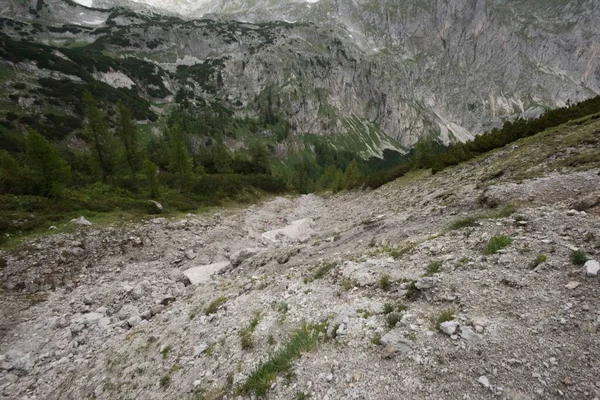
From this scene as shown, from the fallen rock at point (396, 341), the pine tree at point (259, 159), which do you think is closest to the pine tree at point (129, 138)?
the pine tree at point (259, 159)

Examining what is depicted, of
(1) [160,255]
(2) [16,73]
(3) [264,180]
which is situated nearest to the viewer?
(1) [160,255]

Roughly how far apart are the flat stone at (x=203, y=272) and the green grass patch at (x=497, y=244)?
15132 mm

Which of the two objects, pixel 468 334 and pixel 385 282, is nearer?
pixel 468 334

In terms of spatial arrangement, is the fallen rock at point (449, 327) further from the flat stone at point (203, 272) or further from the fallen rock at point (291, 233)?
the fallen rock at point (291, 233)

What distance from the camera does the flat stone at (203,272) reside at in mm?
18188

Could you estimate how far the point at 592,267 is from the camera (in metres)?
6.35

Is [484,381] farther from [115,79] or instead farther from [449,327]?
[115,79]

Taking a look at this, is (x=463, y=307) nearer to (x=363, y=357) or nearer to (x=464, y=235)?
(x=363, y=357)

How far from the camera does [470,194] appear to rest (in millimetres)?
15773

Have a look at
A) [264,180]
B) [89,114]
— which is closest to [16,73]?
[89,114]

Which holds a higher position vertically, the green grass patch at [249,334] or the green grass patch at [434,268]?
the green grass patch at [249,334]

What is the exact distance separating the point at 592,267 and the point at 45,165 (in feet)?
127

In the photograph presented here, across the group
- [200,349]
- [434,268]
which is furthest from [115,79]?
[434,268]

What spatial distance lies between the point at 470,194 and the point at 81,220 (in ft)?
95.0
